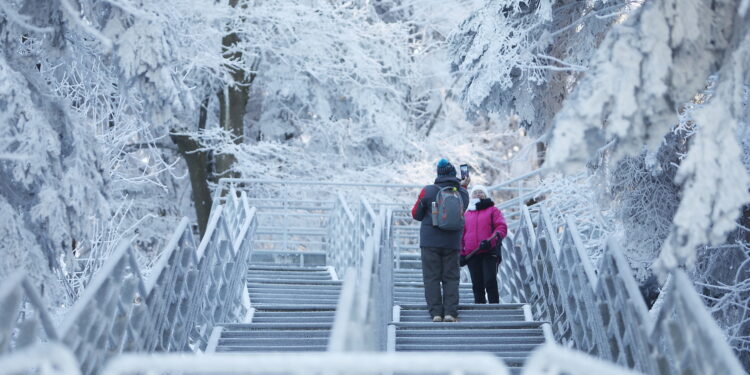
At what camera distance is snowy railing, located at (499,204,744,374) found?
4180mm

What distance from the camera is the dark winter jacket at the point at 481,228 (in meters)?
8.88

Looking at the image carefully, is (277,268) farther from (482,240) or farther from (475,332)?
(475,332)

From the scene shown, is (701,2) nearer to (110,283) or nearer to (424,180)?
(110,283)

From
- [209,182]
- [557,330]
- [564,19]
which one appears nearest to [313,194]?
[209,182]

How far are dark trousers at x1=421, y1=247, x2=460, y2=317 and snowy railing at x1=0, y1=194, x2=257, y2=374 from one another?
177cm

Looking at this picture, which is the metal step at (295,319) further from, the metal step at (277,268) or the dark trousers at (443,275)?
the metal step at (277,268)

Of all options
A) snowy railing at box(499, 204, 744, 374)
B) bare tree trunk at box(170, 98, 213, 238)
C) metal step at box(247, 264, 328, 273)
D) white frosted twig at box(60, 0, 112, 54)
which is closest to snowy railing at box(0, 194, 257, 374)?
white frosted twig at box(60, 0, 112, 54)

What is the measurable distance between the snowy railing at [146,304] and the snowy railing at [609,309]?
2.75 meters

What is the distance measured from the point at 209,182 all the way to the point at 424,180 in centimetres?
415

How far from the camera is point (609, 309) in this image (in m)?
6.07

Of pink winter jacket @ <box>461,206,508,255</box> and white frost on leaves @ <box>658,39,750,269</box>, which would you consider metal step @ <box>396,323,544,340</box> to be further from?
white frost on leaves @ <box>658,39,750,269</box>

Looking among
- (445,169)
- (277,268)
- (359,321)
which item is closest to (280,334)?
(445,169)

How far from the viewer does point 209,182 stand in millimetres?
17734

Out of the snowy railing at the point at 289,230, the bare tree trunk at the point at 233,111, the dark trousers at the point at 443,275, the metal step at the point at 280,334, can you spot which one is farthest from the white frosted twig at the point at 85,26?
the bare tree trunk at the point at 233,111
